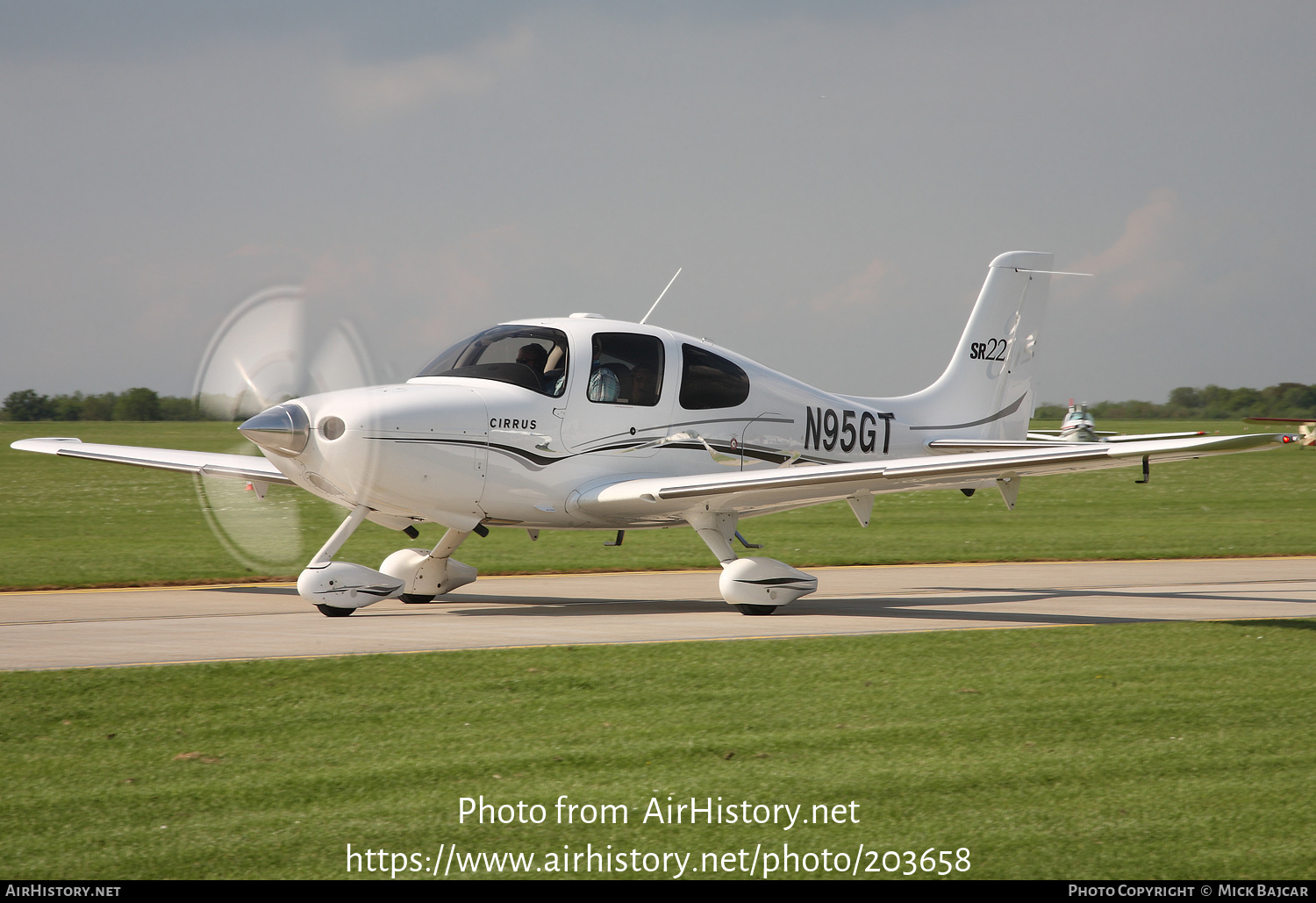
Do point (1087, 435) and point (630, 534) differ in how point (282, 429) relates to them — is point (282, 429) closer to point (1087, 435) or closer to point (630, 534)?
point (1087, 435)

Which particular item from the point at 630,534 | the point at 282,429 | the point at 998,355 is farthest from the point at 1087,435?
the point at 630,534

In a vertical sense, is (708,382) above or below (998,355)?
below

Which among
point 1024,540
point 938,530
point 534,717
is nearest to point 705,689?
point 534,717

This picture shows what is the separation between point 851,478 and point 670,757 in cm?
534

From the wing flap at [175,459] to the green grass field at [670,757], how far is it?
19.7 ft

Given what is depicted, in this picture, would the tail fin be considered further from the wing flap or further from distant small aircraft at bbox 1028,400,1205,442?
the wing flap

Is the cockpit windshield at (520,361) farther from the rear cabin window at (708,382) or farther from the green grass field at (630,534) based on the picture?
the green grass field at (630,534)

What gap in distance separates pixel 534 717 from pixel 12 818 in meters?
2.62

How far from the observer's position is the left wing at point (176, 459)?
13430 mm

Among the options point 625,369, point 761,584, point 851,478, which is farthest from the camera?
point 625,369

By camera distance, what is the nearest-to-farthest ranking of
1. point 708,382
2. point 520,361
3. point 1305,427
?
point 1305,427
point 520,361
point 708,382

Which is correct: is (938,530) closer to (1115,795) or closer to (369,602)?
(369,602)

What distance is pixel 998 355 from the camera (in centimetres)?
1608
